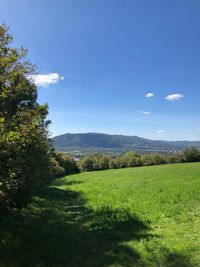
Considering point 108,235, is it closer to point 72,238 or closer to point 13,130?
point 72,238

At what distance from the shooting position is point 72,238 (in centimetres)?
1708

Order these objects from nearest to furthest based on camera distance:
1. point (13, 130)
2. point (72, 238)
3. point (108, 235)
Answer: point (13, 130)
point (72, 238)
point (108, 235)

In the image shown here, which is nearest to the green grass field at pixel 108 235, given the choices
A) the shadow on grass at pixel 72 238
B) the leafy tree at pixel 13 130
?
the shadow on grass at pixel 72 238

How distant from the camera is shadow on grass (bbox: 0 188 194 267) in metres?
13.0

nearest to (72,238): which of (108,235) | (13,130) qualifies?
(108,235)

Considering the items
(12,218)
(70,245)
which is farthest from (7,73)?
(12,218)

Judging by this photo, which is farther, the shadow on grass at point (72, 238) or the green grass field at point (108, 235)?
the shadow on grass at point (72, 238)

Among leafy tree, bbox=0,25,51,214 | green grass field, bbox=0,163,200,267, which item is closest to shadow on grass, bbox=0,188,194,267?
green grass field, bbox=0,163,200,267

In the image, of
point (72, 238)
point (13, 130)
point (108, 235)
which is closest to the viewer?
point (13, 130)

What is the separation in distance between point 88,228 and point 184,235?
6178 mm

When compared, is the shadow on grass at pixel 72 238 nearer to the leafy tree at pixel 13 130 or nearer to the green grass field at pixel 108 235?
the green grass field at pixel 108 235

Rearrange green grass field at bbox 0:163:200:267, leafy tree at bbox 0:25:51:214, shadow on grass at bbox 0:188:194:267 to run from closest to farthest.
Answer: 1. leafy tree at bbox 0:25:51:214
2. green grass field at bbox 0:163:200:267
3. shadow on grass at bbox 0:188:194:267

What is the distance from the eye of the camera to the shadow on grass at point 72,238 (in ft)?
42.5

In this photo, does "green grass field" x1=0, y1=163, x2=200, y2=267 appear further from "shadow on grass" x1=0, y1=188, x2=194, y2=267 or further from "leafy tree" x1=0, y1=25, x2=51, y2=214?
"leafy tree" x1=0, y1=25, x2=51, y2=214
